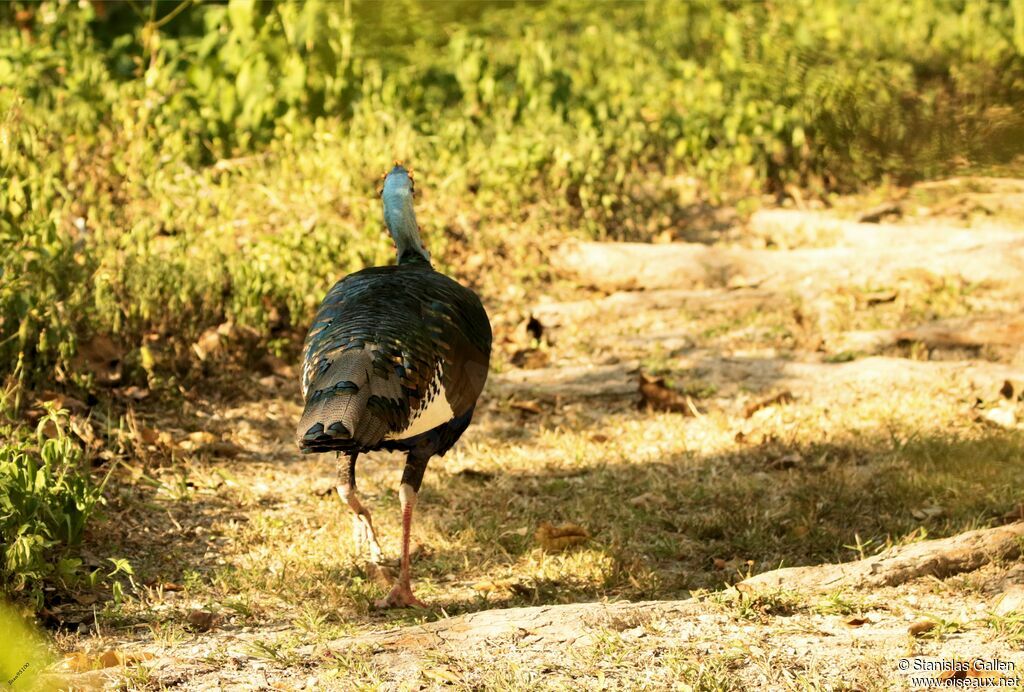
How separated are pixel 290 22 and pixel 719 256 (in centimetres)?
370

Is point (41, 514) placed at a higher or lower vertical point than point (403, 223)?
lower

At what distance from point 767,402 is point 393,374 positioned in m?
3.12

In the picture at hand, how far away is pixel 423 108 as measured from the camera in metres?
10.1

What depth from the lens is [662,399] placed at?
703 cm

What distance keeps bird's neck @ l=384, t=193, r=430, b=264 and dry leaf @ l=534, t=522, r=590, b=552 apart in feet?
4.73

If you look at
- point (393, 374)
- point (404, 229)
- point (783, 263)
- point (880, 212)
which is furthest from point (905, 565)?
point (880, 212)

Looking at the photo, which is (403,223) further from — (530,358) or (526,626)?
(526,626)

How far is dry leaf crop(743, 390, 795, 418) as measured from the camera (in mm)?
6871

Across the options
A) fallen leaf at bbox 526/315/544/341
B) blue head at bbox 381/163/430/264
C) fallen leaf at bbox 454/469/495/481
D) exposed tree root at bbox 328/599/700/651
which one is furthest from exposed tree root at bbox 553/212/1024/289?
exposed tree root at bbox 328/599/700/651

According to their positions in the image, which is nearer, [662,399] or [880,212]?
[662,399]

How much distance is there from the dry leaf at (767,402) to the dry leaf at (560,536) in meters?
1.82

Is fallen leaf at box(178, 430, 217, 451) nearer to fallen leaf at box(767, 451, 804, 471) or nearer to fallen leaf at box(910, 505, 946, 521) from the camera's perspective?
fallen leaf at box(767, 451, 804, 471)

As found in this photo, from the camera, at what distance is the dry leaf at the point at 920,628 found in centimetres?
399

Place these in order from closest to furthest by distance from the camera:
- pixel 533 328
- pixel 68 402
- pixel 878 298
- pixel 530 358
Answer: pixel 68 402 < pixel 530 358 < pixel 533 328 < pixel 878 298
